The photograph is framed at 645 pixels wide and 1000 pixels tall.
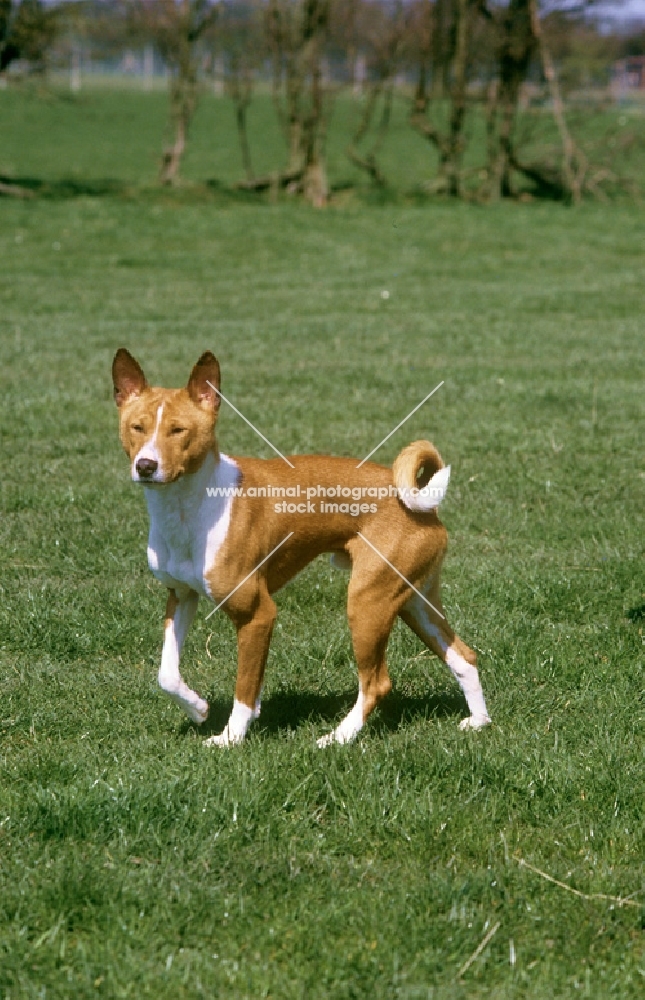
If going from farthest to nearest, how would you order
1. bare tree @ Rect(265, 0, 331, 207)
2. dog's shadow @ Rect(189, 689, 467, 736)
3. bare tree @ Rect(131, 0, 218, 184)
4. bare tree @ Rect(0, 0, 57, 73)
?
bare tree @ Rect(131, 0, 218, 184)
bare tree @ Rect(0, 0, 57, 73)
bare tree @ Rect(265, 0, 331, 207)
dog's shadow @ Rect(189, 689, 467, 736)

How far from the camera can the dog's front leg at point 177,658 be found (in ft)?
13.7

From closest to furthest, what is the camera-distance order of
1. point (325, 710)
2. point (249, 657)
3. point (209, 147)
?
point (249, 657) < point (325, 710) < point (209, 147)

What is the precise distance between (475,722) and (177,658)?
44.6 inches

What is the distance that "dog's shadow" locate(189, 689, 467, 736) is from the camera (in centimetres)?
451

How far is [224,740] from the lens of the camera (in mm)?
4199

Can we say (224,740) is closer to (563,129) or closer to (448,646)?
(448,646)

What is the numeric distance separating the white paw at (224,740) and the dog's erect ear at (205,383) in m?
1.14

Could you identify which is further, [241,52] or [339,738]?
[241,52]

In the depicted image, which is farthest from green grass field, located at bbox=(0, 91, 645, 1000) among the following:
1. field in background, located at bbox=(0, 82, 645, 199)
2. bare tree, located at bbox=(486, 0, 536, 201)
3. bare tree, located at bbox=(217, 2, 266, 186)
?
bare tree, located at bbox=(217, 2, 266, 186)

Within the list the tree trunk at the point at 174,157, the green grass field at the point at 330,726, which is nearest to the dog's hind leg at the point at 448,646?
the green grass field at the point at 330,726

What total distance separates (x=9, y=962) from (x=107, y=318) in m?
10.1

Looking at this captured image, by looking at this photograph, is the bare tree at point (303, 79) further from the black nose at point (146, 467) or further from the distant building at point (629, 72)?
the black nose at point (146, 467)

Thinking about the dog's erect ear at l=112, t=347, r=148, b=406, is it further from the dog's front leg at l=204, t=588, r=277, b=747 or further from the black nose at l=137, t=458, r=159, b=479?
the dog's front leg at l=204, t=588, r=277, b=747

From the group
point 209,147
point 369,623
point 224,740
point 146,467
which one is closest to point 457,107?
point 209,147
